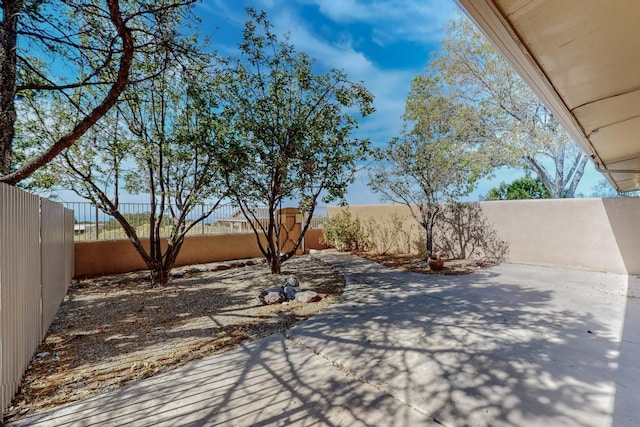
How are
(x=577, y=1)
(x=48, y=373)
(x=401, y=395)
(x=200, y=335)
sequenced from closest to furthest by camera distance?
(x=577, y=1) < (x=401, y=395) < (x=48, y=373) < (x=200, y=335)

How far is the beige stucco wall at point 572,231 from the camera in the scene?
274 inches

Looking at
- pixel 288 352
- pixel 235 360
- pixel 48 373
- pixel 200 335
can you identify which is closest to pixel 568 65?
pixel 288 352

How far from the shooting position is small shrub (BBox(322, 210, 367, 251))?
12.1m

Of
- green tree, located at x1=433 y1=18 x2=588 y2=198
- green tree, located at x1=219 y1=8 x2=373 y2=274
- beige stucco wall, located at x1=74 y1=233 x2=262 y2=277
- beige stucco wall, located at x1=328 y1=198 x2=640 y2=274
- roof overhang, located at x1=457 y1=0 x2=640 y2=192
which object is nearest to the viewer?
roof overhang, located at x1=457 y1=0 x2=640 y2=192

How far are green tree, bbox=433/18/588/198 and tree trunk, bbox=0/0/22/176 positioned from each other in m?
12.9

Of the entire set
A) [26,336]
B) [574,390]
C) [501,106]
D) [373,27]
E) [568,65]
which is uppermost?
[373,27]

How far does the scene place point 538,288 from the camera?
576 centimetres

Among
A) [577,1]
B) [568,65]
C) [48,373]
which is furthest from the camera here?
[48,373]

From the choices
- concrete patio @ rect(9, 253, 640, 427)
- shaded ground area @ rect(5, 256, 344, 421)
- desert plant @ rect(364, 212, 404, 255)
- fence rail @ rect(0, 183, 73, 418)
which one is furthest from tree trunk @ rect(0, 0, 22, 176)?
desert plant @ rect(364, 212, 404, 255)

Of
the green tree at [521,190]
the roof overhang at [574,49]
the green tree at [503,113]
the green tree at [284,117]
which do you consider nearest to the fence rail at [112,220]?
the green tree at [284,117]

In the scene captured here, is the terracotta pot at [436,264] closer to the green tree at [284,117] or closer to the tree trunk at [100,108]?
the green tree at [284,117]

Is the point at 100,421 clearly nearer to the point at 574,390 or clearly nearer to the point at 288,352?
the point at 288,352

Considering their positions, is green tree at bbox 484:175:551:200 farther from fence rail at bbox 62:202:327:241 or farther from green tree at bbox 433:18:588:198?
fence rail at bbox 62:202:327:241

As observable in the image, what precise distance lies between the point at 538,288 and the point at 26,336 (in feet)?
25.2
